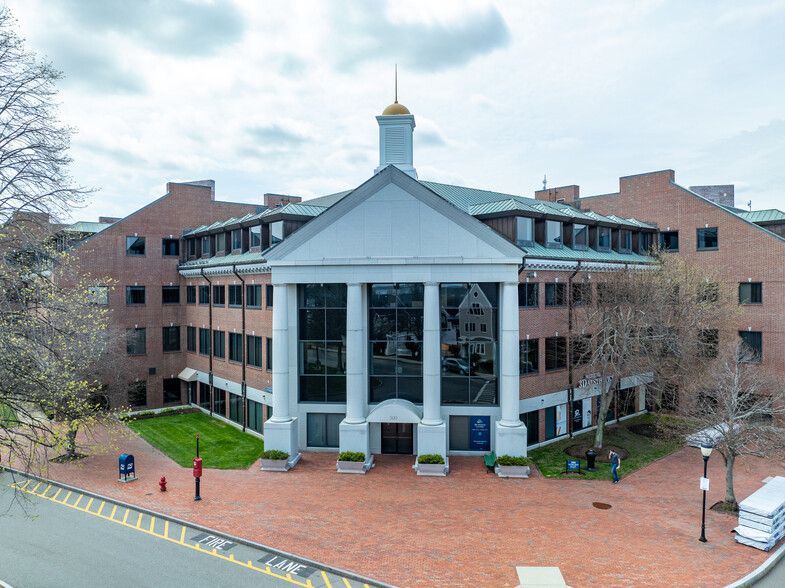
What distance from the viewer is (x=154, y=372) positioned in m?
36.2

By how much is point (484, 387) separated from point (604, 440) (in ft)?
27.8

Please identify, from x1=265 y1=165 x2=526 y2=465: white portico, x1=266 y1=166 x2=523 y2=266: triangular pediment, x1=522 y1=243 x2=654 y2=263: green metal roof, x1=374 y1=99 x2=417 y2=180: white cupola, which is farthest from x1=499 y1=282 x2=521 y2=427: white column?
x1=374 y1=99 x2=417 y2=180: white cupola

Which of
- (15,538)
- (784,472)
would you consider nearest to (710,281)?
(784,472)

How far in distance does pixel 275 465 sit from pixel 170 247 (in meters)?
21.0

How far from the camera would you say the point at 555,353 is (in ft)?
93.7

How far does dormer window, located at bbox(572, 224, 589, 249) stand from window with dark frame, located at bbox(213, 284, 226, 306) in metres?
23.1

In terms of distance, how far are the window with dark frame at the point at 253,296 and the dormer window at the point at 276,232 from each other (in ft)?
9.83

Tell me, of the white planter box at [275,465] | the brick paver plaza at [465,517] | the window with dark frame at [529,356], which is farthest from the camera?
the window with dark frame at [529,356]

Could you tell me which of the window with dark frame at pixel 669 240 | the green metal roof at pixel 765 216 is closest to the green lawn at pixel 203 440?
the window with dark frame at pixel 669 240

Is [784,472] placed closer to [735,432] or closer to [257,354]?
[735,432]

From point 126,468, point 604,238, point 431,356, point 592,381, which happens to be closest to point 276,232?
point 431,356

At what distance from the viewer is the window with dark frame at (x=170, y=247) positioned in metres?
37.2

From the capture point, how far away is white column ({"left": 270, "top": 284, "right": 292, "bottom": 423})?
25812 millimetres

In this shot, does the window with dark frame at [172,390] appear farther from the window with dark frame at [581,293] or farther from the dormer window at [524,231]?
the window with dark frame at [581,293]
